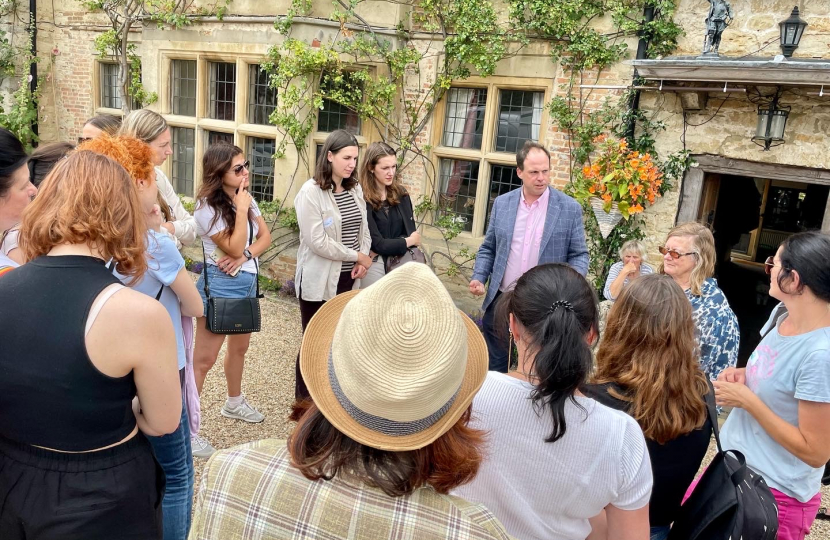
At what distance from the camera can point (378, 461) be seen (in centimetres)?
121

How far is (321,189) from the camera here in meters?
4.04

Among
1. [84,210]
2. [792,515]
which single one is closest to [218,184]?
[84,210]

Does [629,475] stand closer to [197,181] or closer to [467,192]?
[467,192]

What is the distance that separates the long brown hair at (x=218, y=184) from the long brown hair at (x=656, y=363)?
244 centimetres

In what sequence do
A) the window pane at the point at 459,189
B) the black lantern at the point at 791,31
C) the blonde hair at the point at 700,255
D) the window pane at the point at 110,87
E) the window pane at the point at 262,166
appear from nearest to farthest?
the blonde hair at the point at 700,255, the black lantern at the point at 791,31, the window pane at the point at 459,189, the window pane at the point at 262,166, the window pane at the point at 110,87

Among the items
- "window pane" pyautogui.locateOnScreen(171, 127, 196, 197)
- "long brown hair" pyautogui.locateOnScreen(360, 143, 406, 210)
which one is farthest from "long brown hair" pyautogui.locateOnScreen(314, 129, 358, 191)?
"window pane" pyautogui.locateOnScreen(171, 127, 196, 197)

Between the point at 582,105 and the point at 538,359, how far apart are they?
4.85 metres

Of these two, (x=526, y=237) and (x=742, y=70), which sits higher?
(x=742, y=70)

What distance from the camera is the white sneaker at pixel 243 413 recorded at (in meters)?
4.23

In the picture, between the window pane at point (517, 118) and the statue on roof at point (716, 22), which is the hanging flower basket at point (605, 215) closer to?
the window pane at point (517, 118)

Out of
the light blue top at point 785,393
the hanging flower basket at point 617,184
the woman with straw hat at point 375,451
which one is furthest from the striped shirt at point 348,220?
the woman with straw hat at point 375,451

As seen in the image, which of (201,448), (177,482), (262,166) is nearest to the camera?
→ (177,482)

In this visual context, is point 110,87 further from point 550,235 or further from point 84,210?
point 84,210

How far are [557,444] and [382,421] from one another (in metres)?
0.58
